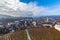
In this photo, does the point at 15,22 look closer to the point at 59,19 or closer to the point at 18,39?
the point at 59,19

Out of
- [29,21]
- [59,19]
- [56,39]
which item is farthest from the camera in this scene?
[29,21]

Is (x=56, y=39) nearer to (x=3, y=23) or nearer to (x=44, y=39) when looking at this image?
(x=44, y=39)

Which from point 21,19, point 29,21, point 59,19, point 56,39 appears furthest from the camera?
point 29,21

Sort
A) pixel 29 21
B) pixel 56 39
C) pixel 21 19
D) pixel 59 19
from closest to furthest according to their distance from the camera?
pixel 56 39
pixel 59 19
pixel 21 19
pixel 29 21

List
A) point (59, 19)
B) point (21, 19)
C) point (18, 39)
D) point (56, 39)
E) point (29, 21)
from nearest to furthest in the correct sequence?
point (56, 39)
point (18, 39)
point (59, 19)
point (21, 19)
point (29, 21)

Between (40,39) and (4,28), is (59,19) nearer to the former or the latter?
(4,28)

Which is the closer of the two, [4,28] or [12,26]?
[4,28]

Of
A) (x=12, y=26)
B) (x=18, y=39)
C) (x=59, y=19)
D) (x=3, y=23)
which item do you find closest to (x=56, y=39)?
(x=18, y=39)

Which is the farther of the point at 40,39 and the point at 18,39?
the point at 18,39

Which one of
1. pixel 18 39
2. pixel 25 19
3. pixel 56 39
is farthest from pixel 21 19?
pixel 56 39
